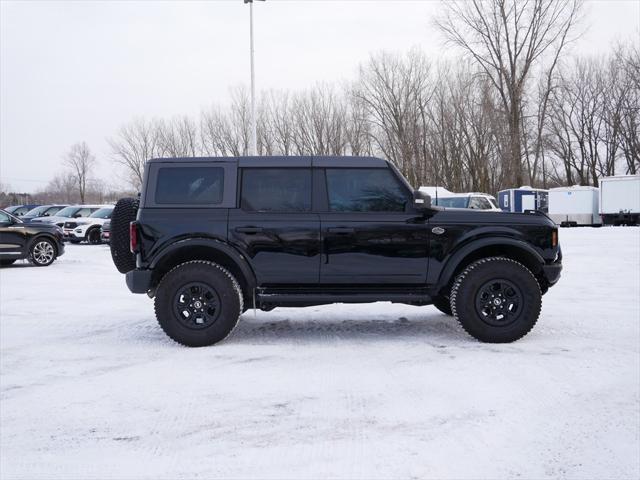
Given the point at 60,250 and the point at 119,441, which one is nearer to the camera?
the point at 119,441

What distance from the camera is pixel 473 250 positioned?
6.12 metres

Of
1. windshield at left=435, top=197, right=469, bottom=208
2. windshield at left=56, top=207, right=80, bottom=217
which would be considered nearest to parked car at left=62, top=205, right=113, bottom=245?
Answer: windshield at left=56, top=207, right=80, bottom=217

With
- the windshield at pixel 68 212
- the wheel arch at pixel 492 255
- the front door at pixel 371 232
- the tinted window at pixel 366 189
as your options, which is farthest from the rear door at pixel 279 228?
the windshield at pixel 68 212

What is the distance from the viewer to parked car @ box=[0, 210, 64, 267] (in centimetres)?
1460

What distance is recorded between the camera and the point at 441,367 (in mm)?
5191

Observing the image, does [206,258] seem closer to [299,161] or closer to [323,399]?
[299,161]

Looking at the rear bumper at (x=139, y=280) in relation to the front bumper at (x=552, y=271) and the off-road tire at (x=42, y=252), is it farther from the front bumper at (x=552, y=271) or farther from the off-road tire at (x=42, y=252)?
the off-road tire at (x=42, y=252)

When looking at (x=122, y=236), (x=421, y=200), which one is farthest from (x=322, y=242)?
(x=122, y=236)

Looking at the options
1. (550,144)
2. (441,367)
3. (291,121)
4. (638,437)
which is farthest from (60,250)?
(550,144)

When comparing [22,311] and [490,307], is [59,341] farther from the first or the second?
[490,307]

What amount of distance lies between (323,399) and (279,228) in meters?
2.21

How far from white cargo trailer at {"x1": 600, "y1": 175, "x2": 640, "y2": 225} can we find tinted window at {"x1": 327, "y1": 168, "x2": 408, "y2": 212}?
1252 inches

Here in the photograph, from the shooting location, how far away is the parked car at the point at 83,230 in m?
23.6

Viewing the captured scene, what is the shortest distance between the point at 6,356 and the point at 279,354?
2.68m
